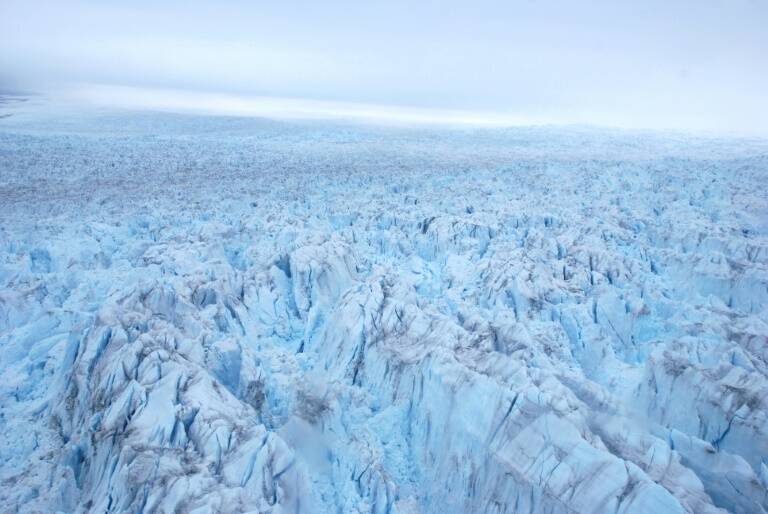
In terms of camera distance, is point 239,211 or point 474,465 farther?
point 239,211

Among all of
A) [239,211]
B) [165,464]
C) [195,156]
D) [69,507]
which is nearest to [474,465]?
[165,464]

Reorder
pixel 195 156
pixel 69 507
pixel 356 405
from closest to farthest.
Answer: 1. pixel 69 507
2. pixel 356 405
3. pixel 195 156

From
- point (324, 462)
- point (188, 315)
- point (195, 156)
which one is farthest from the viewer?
point (195, 156)

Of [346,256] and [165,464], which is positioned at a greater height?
[346,256]

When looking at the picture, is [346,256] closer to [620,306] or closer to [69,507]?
[620,306]

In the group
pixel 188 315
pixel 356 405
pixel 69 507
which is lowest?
pixel 69 507

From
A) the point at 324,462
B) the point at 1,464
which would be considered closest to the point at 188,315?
the point at 1,464
